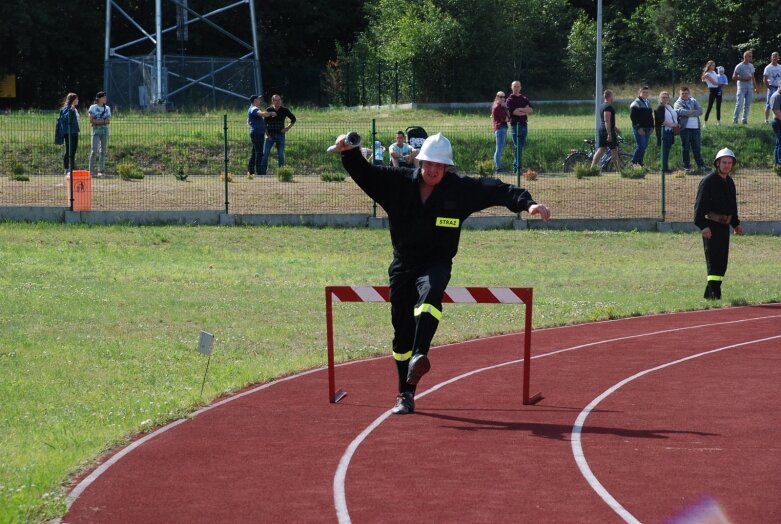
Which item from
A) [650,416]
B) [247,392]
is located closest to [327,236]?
[247,392]

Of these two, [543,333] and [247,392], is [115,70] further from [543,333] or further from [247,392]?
[247,392]

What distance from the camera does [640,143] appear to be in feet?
109

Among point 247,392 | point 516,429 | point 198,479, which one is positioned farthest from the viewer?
point 247,392

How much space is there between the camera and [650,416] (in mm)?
11281

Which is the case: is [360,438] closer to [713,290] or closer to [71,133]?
[713,290]

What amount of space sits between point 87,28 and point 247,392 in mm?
50656

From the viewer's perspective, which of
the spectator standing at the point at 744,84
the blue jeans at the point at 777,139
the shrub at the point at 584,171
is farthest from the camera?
the spectator standing at the point at 744,84

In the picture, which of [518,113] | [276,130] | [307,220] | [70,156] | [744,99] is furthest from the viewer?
[744,99]

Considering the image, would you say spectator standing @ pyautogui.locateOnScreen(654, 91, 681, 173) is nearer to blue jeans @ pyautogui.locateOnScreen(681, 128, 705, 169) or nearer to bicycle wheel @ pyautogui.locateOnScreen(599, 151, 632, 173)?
blue jeans @ pyautogui.locateOnScreen(681, 128, 705, 169)

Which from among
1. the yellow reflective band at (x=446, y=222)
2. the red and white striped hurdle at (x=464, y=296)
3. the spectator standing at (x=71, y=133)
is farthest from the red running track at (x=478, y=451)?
the spectator standing at (x=71, y=133)

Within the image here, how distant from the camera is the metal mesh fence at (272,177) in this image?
3008 centimetres

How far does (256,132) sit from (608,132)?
820cm

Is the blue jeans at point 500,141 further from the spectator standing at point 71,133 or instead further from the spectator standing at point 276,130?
the spectator standing at point 71,133

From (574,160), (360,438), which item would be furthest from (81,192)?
(360,438)
